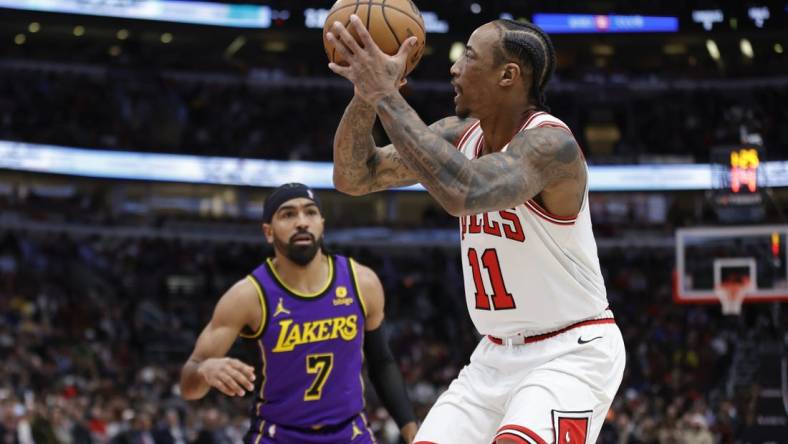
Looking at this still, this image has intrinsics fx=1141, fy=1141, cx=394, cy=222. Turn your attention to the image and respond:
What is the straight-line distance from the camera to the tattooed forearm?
4551 mm

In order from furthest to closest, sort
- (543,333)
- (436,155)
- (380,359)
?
(380,359)
(543,333)
(436,155)

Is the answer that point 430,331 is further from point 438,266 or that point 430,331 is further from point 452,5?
point 452,5

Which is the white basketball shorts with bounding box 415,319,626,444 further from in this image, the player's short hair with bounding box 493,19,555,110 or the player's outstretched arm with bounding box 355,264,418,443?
the player's outstretched arm with bounding box 355,264,418,443

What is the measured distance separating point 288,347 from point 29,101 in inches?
895

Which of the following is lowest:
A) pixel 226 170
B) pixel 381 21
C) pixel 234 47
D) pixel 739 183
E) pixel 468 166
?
pixel 468 166

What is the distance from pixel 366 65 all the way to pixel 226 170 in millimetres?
22941

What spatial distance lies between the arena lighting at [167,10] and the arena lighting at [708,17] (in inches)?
402

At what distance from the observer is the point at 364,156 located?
4.68m

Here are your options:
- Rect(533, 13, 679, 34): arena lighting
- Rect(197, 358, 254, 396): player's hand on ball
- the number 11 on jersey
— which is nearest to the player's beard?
Rect(197, 358, 254, 396): player's hand on ball

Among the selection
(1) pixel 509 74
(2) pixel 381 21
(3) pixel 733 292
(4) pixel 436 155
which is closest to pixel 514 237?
(4) pixel 436 155

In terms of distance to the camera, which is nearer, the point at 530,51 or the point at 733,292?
the point at 530,51

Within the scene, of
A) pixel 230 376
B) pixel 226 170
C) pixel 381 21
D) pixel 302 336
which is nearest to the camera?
pixel 381 21

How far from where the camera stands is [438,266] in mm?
27125

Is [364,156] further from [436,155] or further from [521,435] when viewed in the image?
[521,435]
